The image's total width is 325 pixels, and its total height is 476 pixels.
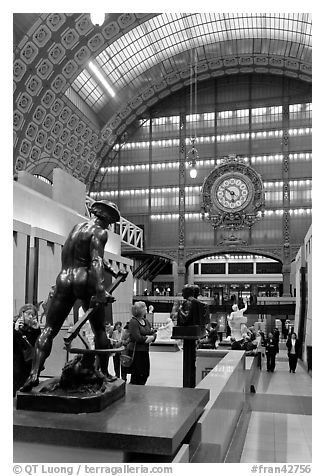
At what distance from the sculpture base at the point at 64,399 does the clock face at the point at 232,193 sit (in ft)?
105

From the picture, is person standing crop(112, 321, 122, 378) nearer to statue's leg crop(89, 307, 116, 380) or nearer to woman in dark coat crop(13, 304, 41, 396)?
woman in dark coat crop(13, 304, 41, 396)

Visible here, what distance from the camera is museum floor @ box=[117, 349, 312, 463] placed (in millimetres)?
6691

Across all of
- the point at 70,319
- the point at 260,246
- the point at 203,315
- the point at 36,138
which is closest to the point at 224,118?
the point at 260,246

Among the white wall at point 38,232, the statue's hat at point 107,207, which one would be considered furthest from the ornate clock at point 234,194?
the statue's hat at point 107,207

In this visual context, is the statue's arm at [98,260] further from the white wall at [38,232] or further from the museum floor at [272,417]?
the white wall at [38,232]

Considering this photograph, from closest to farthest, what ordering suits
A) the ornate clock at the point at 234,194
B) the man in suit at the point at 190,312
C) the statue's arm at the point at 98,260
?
1. the statue's arm at the point at 98,260
2. the man in suit at the point at 190,312
3. the ornate clock at the point at 234,194

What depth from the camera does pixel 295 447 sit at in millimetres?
6910

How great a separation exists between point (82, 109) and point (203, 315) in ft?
95.2

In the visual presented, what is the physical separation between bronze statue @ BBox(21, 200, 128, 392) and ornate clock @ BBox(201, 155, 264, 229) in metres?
31.6

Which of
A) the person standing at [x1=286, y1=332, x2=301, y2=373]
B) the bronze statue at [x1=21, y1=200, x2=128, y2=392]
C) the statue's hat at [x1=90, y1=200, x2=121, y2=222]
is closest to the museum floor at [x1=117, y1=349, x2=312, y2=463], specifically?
the person standing at [x1=286, y1=332, x2=301, y2=373]

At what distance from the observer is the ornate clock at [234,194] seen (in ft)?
114

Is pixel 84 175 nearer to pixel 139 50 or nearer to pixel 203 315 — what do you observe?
pixel 139 50

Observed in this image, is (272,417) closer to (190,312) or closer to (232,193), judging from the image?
(190,312)

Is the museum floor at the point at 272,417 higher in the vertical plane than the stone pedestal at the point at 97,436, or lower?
lower
